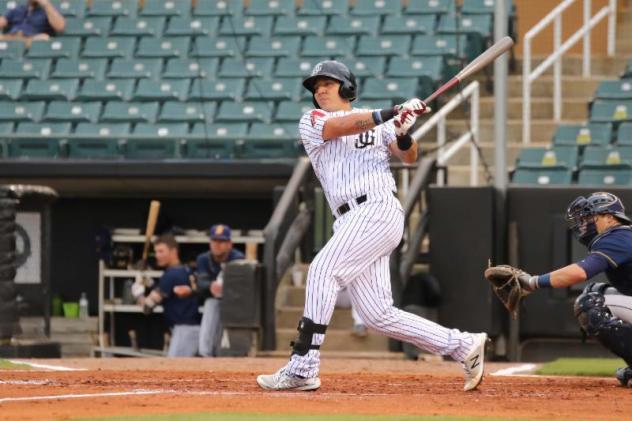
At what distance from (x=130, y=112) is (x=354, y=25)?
2.68 meters

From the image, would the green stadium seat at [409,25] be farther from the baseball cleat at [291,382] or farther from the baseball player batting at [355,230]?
the baseball cleat at [291,382]

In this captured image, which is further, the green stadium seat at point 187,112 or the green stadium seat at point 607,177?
the green stadium seat at point 187,112

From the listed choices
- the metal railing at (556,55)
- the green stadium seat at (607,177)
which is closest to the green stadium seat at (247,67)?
the metal railing at (556,55)

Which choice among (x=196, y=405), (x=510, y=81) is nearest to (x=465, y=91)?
(x=510, y=81)

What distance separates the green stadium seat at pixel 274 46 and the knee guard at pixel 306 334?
9.19 m

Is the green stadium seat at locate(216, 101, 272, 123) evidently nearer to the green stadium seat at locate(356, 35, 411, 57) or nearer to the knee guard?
the green stadium seat at locate(356, 35, 411, 57)

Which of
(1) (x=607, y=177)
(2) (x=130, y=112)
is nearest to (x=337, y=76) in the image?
(1) (x=607, y=177)

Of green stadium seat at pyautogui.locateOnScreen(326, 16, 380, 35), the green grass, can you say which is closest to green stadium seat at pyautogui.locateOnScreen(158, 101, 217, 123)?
green stadium seat at pyautogui.locateOnScreen(326, 16, 380, 35)

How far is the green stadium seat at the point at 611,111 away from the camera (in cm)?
1431

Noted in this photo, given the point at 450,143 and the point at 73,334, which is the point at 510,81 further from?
the point at 73,334

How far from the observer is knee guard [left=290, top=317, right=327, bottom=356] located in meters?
7.16

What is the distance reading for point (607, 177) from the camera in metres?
13.4

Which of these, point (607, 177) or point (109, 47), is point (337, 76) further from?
point (109, 47)

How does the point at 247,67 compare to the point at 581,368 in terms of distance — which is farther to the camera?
the point at 247,67
